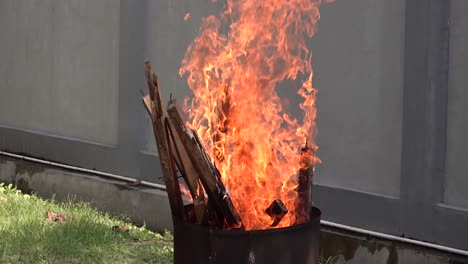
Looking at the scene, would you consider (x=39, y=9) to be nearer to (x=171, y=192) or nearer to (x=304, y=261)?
(x=171, y=192)

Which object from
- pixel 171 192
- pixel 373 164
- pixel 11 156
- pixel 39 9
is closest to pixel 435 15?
pixel 373 164

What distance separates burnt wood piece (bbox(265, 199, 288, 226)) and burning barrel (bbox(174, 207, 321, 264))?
5.2 inches

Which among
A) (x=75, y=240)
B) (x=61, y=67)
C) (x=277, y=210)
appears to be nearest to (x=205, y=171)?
(x=277, y=210)

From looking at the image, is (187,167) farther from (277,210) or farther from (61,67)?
(61,67)

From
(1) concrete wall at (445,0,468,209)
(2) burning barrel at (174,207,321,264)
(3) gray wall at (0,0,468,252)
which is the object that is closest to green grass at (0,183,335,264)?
(3) gray wall at (0,0,468,252)

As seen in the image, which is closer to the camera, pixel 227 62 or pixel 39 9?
pixel 227 62

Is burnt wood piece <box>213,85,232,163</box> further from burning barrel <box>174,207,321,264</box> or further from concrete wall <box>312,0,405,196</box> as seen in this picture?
concrete wall <box>312,0,405,196</box>

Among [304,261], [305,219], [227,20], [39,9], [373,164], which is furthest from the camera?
[39,9]

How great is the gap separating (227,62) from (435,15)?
1.68 m

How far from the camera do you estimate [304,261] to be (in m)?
3.75

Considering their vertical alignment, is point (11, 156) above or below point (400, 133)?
below

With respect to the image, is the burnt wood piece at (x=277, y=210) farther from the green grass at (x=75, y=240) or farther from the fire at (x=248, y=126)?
the green grass at (x=75, y=240)

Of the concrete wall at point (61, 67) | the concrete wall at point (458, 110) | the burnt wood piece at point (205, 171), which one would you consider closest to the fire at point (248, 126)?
the burnt wood piece at point (205, 171)

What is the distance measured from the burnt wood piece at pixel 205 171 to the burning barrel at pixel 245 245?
18 cm
